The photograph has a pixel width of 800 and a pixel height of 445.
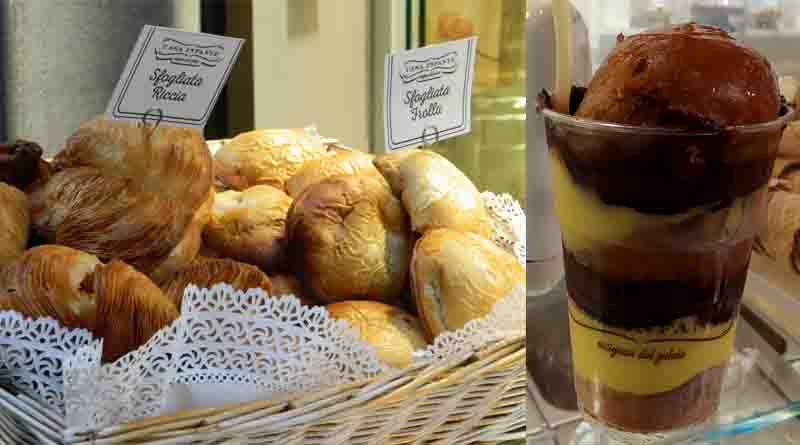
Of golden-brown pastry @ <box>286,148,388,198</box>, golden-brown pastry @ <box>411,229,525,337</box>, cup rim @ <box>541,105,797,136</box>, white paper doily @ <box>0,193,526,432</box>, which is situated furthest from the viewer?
golden-brown pastry @ <box>286,148,388,198</box>

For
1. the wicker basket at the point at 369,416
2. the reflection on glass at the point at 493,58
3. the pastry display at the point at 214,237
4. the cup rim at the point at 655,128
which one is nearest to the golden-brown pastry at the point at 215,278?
the pastry display at the point at 214,237

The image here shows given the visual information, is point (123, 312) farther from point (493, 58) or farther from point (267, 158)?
point (493, 58)

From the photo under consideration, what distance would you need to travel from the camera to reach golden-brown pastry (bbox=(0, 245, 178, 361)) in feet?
2.20

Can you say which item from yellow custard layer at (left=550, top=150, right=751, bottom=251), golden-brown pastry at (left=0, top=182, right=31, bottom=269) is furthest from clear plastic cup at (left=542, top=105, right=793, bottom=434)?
golden-brown pastry at (left=0, top=182, right=31, bottom=269)

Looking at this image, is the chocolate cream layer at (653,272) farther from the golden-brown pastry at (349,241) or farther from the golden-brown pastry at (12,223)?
the golden-brown pastry at (12,223)

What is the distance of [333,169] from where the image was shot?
33.4 inches

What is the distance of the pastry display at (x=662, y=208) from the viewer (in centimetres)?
40

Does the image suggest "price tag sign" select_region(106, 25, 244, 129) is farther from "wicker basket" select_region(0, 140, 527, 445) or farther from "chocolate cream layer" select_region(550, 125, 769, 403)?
"chocolate cream layer" select_region(550, 125, 769, 403)

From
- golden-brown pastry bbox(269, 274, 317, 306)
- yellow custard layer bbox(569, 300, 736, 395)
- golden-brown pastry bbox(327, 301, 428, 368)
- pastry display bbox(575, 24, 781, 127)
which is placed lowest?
golden-brown pastry bbox(327, 301, 428, 368)

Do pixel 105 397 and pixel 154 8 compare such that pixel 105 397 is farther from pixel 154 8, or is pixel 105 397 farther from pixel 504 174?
pixel 504 174

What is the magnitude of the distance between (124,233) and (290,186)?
203 millimetres

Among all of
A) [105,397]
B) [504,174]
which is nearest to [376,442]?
[105,397]

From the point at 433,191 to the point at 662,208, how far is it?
1.41ft

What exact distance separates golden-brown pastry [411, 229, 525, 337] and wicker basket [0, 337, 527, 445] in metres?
0.04
